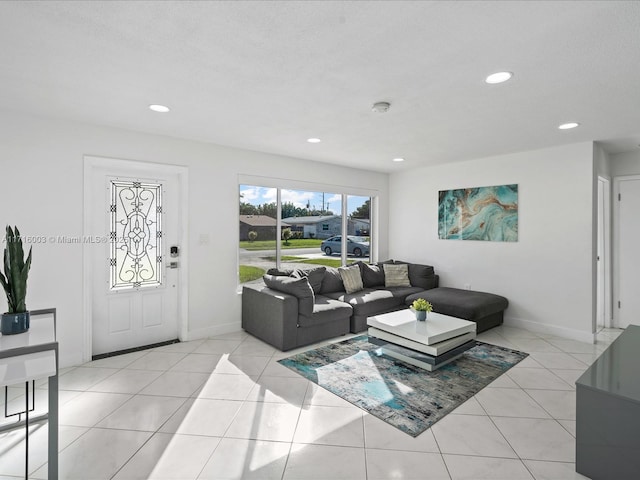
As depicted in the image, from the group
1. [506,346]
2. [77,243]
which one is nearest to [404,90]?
[506,346]

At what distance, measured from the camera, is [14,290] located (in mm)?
2066

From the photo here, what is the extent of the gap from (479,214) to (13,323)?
5417 mm

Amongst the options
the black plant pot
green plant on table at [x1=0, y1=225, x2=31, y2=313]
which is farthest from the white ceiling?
the black plant pot

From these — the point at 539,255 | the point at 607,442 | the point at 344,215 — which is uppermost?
the point at 344,215

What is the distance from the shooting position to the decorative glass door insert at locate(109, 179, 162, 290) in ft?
12.2

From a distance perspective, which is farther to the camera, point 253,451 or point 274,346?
point 274,346

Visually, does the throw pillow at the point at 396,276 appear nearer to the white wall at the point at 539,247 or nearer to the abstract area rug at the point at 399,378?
the white wall at the point at 539,247

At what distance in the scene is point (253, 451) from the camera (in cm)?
208

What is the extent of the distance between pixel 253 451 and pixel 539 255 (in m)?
4.34

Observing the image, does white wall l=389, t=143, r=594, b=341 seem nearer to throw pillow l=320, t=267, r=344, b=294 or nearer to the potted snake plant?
throw pillow l=320, t=267, r=344, b=294

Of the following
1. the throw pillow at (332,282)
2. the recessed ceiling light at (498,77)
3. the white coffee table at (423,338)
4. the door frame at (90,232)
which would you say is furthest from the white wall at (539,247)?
the door frame at (90,232)

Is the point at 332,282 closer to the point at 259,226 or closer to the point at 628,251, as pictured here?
the point at 259,226

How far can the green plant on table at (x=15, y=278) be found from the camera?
81.0 inches

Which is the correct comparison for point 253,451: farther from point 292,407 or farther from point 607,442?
point 607,442
